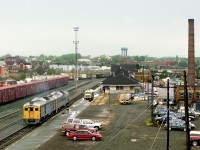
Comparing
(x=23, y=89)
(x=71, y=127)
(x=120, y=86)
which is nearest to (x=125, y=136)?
(x=71, y=127)

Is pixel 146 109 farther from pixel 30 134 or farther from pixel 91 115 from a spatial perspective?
pixel 30 134

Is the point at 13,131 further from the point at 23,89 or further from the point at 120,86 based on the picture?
the point at 120,86

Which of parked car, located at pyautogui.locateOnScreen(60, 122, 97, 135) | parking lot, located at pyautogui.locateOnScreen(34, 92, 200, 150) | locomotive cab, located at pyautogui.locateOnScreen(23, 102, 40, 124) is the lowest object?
parking lot, located at pyautogui.locateOnScreen(34, 92, 200, 150)

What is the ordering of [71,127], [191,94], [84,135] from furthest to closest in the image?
[191,94]
[71,127]
[84,135]

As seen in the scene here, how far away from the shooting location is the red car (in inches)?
1457

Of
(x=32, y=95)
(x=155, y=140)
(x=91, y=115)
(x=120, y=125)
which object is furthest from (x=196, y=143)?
(x=32, y=95)

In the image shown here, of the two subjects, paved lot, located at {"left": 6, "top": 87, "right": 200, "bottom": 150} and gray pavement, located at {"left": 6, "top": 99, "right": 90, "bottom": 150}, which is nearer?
gray pavement, located at {"left": 6, "top": 99, "right": 90, "bottom": 150}

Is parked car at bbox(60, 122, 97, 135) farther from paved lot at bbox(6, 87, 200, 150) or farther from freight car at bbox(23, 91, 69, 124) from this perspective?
freight car at bbox(23, 91, 69, 124)

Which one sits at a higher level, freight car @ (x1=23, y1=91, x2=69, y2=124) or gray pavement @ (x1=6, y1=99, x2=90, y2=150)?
freight car @ (x1=23, y1=91, x2=69, y2=124)

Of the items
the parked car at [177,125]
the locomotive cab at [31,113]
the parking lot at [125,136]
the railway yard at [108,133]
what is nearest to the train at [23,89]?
the railway yard at [108,133]

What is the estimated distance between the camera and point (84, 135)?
37156 mm

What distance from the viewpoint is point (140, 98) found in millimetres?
76375

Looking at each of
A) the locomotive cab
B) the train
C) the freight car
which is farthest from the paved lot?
the train

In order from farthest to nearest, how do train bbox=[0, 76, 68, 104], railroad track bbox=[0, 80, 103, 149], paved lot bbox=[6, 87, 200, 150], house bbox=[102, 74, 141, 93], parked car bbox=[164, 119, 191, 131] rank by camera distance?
house bbox=[102, 74, 141, 93]
train bbox=[0, 76, 68, 104]
parked car bbox=[164, 119, 191, 131]
railroad track bbox=[0, 80, 103, 149]
paved lot bbox=[6, 87, 200, 150]
